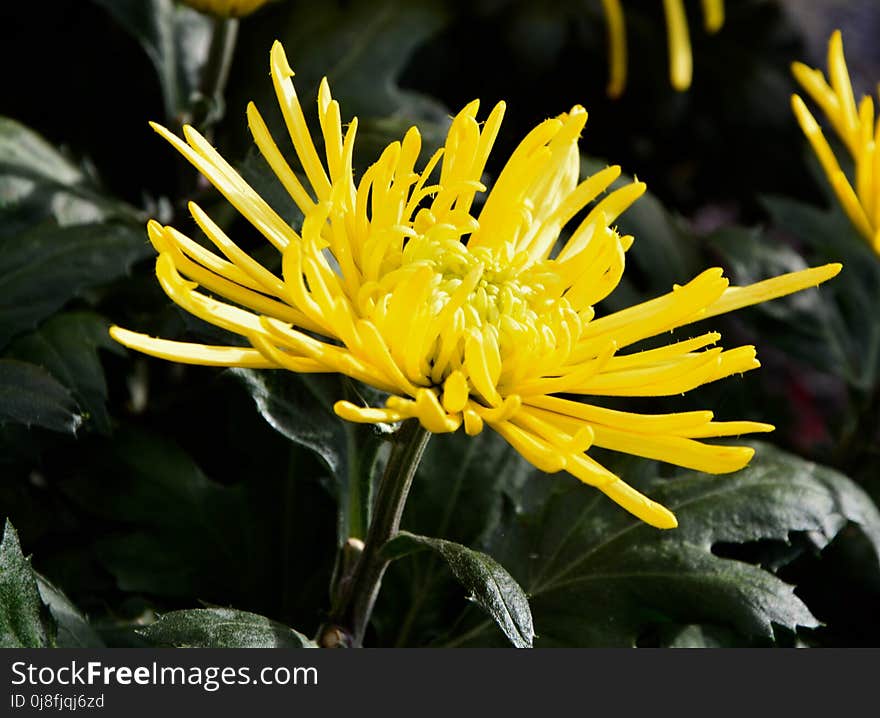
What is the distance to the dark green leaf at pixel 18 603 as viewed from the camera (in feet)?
2.35

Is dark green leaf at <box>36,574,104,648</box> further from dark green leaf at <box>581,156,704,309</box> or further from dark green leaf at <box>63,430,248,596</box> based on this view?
dark green leaf at <box>581,156,704,309</box>

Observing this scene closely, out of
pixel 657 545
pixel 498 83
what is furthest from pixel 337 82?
pixel 657 545

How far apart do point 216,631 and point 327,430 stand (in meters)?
0.19

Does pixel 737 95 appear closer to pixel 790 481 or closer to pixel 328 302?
pixel 790 481

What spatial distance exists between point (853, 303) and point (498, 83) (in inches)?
19.6

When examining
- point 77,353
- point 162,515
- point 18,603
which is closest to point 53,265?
point 77,353

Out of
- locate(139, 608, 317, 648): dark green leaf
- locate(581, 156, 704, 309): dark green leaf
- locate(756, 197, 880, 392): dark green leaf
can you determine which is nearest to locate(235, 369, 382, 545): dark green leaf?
locate(139, 608, 317, 648): dark green leaf

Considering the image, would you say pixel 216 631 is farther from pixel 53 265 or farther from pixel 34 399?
pixel 53 265

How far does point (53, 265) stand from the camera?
0.95 meters

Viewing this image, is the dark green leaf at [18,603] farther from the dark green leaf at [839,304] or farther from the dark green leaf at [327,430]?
the dark green leaf at [839,304]

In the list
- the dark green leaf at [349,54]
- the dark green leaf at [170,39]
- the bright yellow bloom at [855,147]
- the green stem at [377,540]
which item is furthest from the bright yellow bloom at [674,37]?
the green stem at [377,540]

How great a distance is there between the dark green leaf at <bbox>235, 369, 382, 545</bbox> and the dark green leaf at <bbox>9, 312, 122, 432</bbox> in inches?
5.4

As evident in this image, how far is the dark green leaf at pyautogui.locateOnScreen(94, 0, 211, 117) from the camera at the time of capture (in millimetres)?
1199

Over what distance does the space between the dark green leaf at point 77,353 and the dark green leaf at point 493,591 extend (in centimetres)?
30
